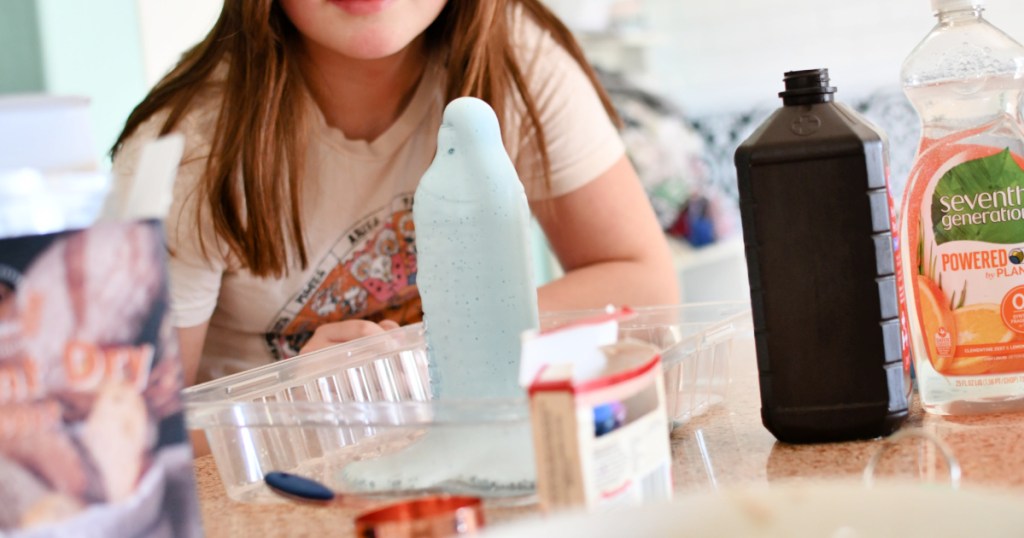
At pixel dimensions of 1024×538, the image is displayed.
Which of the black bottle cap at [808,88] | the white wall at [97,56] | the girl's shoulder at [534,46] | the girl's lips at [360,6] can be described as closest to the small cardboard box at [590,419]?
the black bottle cap at [808,88]

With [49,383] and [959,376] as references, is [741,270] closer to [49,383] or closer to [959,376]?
[959,376]

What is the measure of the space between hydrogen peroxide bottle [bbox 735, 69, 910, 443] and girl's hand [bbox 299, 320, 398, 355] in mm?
449

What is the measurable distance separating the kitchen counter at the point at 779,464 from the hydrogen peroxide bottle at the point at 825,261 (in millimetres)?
28

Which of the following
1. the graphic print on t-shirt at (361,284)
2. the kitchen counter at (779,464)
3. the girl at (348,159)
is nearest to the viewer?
the kitchen counter at (779,464)

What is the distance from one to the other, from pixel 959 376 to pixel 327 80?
89cm

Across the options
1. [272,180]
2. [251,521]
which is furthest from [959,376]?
[272,180]

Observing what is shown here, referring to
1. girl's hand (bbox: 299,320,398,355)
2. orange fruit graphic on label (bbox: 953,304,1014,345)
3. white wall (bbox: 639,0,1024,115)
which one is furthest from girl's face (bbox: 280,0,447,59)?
white wall (bbox: 639,0,1024,115)

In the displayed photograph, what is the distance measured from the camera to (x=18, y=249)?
17.8 inches

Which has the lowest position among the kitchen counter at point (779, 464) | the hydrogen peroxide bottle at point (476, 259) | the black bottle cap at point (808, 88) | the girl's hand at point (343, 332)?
the kitchen counter at point (779, 464)

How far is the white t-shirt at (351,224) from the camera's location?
131cm

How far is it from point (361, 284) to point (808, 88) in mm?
776

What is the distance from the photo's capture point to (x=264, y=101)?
4.06ft

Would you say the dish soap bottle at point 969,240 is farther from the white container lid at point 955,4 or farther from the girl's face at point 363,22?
the girl's face at point 363,22

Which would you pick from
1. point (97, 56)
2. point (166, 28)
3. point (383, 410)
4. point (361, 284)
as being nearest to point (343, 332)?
point (361, 284)
